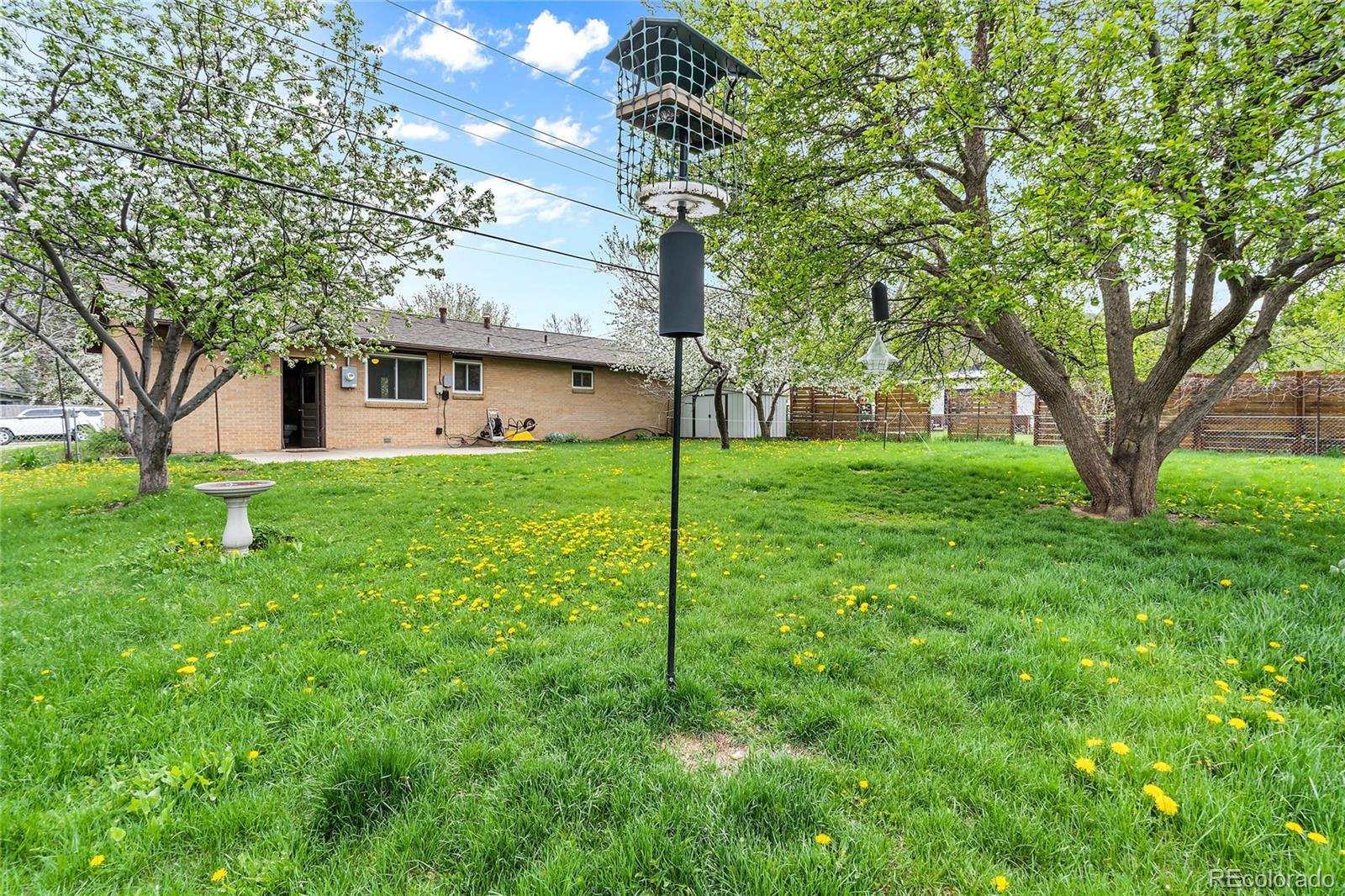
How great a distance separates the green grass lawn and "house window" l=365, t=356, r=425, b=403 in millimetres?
9070

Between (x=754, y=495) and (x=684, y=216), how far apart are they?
521 cm

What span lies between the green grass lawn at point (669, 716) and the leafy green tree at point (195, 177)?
2.72 metres

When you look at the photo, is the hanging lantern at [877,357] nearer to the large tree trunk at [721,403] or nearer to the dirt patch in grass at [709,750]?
the dirt patch in grass at [709,750]

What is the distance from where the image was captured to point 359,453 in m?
12.3

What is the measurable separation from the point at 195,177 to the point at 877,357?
25.3 ft

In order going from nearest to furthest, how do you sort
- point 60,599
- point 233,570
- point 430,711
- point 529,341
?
point 430,711, point 60,599, point 233,570, point 529,341

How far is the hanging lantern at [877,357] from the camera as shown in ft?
22.1

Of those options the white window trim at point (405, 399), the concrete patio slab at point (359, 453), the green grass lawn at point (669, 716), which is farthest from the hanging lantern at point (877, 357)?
the white window trim at point (405, 399)

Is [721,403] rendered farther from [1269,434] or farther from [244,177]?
[1269,434]

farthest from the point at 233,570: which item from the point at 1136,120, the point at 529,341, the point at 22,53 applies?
the point at 529,341

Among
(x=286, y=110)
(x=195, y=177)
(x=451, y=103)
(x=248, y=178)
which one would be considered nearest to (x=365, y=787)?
(x=248, y=178)

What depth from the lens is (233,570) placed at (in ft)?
13.2

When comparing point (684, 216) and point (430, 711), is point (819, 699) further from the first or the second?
point (684, 216)

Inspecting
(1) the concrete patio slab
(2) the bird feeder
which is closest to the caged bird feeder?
(2) the bird feeder
